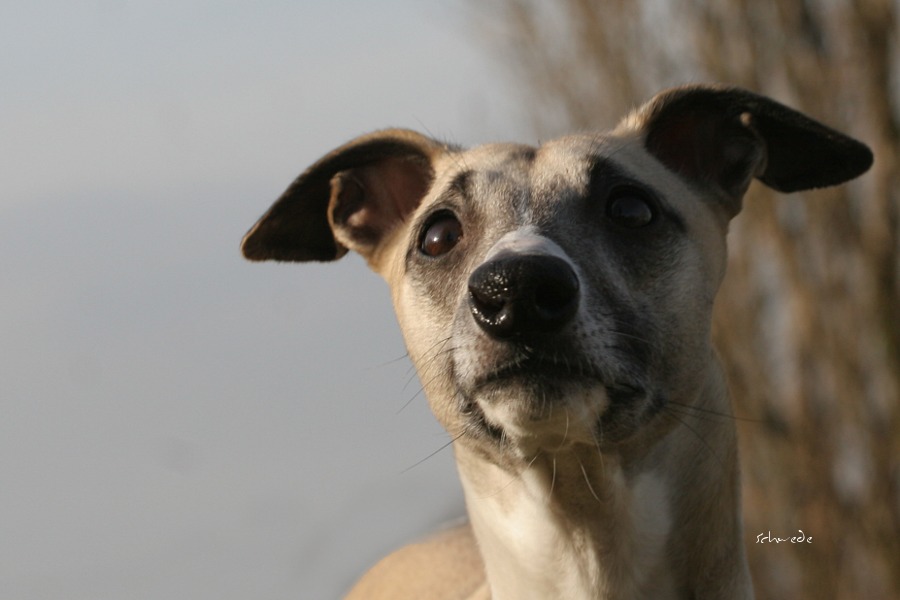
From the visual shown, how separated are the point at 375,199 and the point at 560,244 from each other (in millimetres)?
1348

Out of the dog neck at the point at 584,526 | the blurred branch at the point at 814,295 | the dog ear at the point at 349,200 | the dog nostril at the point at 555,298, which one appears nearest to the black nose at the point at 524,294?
the dog nostril at the point at 555,298

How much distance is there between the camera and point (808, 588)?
25.3ft

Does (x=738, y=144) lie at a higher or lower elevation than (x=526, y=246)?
lower

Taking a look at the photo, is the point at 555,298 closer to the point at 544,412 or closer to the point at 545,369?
the point at 545,369

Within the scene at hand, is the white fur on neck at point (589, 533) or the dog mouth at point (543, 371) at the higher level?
the dog mouth at point (543, 371)

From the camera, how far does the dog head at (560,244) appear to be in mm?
3295

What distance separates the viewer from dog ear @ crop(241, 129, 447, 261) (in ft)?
14.5

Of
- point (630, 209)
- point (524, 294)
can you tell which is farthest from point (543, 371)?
point (630, 209)

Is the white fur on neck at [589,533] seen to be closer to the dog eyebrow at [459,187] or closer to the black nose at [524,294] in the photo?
the black nose at [524,294]

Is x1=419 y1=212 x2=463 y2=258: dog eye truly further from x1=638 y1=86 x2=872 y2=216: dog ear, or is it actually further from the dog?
x1=638 y1=86 x2=872 y2=216: dog ear

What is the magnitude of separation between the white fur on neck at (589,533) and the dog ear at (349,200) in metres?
1.16

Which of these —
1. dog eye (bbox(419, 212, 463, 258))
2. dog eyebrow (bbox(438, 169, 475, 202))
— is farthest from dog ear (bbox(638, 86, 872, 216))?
dog eye (bbox(419, 212, 463, 258))

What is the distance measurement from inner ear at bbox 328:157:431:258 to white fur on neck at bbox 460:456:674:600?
119cm

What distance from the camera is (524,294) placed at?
10.4ft
